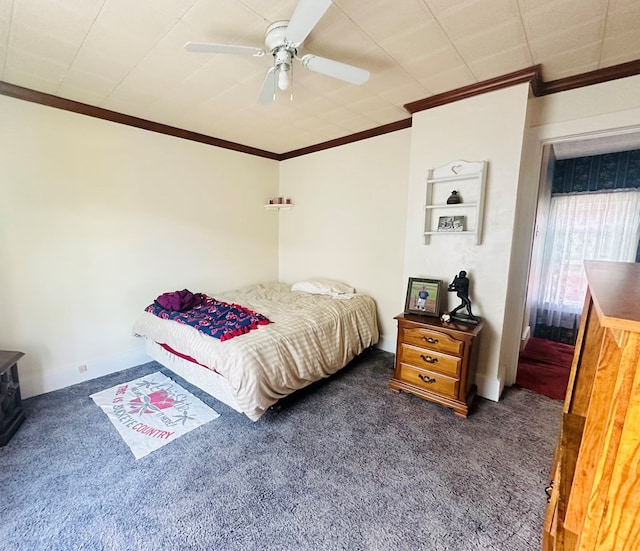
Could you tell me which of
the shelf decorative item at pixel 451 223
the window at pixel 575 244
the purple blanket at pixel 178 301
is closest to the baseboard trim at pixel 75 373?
the purple blanket at pixel 178 301

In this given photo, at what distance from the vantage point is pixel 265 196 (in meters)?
4.20

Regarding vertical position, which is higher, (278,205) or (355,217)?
(278,205)

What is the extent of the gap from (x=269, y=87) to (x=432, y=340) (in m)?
2.16

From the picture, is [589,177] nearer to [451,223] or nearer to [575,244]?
[575,244]

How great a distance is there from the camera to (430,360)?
2398 mm

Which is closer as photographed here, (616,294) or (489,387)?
(616,294)

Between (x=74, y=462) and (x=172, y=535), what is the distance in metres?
0.91

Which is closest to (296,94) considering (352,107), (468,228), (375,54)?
(352,107)

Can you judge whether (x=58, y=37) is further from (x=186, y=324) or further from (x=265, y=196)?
(x=265, y=196)

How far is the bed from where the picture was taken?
2041mm

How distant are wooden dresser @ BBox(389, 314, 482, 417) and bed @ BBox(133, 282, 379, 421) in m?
0.62

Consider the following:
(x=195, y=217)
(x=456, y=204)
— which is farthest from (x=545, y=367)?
(x=195, y=217)

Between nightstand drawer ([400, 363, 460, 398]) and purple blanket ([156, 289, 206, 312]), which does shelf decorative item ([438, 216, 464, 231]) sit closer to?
nightstand drawer ([400, 363, 460, 398])

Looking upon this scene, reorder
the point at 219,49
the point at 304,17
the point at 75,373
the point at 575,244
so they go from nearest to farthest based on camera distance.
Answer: the point at 304,17
the point at 219,49
the point at 75,373
the point at 575,244
